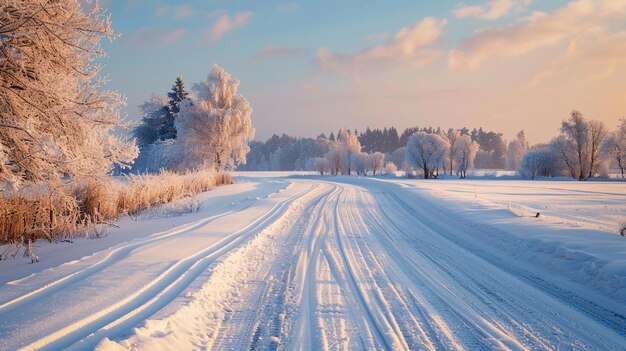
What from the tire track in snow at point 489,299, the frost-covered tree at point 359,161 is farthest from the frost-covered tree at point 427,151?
the tire track in snow at point 489,299

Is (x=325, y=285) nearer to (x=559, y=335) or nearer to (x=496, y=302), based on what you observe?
(x=496, y=302)

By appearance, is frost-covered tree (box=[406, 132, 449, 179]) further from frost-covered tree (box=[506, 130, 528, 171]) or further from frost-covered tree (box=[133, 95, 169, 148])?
frost-covered tree (box=[506, 130, 528, 171])

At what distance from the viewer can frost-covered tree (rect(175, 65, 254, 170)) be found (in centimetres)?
3409

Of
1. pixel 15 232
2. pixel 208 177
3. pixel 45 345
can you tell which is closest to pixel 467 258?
pixel 45 345

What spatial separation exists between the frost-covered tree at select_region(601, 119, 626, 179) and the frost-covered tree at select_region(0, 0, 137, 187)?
72.4 meters

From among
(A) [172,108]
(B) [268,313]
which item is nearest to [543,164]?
(A) [172,108]

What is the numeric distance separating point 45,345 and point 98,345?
0.49 metres

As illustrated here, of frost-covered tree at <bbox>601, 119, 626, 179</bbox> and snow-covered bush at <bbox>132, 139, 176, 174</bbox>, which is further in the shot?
frost-covered tree at <bbox>601, 119, 626, 179</bbox>

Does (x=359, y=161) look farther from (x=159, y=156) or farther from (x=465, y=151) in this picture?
(x=159, y=156)

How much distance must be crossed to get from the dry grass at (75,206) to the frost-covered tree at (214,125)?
61.5 ft

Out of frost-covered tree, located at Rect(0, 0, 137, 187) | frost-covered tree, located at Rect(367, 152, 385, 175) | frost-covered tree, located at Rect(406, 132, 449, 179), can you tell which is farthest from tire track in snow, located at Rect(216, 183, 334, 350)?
frost-covered tree, located at Rect(367, 152, 385, 175)

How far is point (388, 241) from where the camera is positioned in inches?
332

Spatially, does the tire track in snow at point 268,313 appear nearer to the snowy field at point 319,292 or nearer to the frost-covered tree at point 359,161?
the snowy field at point 319,292

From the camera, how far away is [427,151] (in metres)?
68.0
